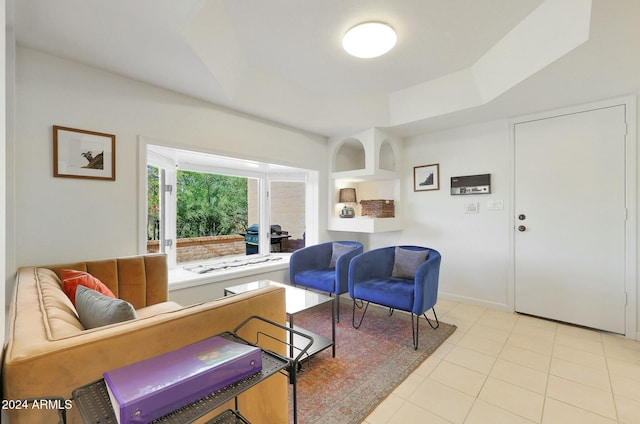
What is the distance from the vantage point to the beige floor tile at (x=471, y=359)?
210 cm

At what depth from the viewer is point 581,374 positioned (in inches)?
79.1

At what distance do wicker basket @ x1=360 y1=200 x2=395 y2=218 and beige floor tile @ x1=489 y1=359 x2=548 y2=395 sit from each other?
210cm

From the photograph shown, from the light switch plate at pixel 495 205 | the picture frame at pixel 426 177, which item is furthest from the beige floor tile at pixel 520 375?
the picture frame at pixel 426 177

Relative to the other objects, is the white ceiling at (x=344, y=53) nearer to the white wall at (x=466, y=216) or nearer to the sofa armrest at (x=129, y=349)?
the white wall at (x=466, y=216)

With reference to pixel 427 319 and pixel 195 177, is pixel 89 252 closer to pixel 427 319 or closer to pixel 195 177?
pixel 195 177

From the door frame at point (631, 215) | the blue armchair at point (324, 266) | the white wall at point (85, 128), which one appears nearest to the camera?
the white wall at point (85, 128)

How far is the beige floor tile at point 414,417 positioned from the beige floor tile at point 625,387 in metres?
1.27

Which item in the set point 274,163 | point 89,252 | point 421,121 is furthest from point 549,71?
point 89,252

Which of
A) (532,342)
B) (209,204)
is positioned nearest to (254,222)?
(209,204)

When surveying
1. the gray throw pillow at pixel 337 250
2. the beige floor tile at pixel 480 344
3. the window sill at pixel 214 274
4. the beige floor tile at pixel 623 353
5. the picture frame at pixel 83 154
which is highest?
the picture frame at pixel 83 154

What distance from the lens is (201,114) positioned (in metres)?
2.73

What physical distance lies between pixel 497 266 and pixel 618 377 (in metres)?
1.44

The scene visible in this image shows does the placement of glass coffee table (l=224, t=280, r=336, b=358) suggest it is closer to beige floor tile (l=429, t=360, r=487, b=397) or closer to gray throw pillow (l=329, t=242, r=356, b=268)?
beige floor tile (l=429, t=360, r=487, b=397)

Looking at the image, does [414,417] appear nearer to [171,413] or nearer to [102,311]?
[171,413]
